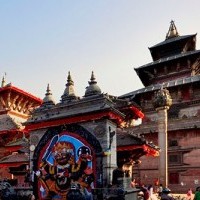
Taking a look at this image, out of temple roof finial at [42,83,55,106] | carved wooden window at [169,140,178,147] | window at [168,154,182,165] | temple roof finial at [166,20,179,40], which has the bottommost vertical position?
window at [168,154,182,165]

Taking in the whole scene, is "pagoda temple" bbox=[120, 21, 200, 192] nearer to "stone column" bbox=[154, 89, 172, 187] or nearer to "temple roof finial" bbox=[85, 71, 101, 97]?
"stone column" bbox=[154, 89, 172, 187]

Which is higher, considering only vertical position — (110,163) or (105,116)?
(105,116)

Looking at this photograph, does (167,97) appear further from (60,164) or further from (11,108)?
(11,108)

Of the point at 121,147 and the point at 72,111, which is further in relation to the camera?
the point at 121,147

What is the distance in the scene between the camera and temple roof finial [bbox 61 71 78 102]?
11.6 meters

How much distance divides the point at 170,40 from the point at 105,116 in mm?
28120

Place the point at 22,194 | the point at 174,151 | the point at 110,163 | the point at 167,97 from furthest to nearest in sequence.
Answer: the point at 174,151 → the point at 167,97 → the point at 22,194 → the point at 110,163

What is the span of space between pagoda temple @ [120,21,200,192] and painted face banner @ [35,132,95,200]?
15.5 metres

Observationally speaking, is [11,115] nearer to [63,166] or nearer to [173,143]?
[173,143]

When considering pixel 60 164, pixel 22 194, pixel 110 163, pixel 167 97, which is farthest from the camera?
pixel 167 97

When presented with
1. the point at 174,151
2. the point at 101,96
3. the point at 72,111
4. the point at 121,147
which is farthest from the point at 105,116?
the point at 174,151

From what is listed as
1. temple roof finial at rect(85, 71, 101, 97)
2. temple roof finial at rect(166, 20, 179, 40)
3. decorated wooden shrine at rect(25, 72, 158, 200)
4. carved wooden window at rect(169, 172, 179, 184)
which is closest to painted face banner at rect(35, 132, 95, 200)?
decorated wooden shrine at rect(25, 72, 158, 200)

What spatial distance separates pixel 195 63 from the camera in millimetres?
31047

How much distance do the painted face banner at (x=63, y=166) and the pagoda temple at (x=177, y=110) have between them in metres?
15.5
